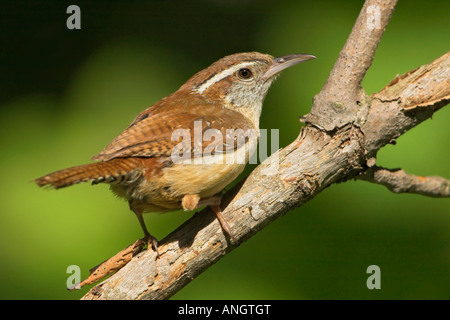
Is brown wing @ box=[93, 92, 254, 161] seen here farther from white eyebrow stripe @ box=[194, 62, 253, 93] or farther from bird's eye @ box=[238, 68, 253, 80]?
bird's eye @ box=[238, 68, 253, 80]

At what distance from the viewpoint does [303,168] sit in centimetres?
288

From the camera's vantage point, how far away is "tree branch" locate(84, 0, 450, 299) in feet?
9.47

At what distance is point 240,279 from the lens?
140 inches

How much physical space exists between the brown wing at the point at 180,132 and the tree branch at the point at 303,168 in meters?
0.35

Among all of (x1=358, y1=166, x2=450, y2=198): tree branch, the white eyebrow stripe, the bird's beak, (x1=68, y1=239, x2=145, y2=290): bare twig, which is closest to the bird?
(x1=68, y1=239, x2=145, y2=290): bare twig

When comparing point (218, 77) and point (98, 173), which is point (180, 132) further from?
point (218, 77)

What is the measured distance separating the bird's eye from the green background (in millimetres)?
475

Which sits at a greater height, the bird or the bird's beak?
the bird's beak

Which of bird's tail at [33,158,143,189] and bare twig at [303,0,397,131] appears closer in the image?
bird's tail at [33,158,143,189]

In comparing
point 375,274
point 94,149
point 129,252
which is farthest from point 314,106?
point 94,149

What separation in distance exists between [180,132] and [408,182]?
152 centimetres

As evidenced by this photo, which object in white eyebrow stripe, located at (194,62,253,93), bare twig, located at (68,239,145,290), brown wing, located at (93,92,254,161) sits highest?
white eyebrow stripe, located at (194,62,253,93)

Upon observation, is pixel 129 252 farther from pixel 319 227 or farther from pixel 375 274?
pixel 375 274

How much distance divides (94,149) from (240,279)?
5.20 feet
